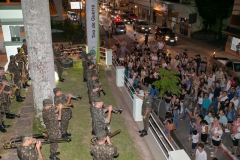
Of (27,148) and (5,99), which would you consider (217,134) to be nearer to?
(27,148)

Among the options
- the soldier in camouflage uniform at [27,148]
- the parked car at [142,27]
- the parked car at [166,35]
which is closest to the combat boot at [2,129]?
the soldier in camouflage uniform at [27,148]

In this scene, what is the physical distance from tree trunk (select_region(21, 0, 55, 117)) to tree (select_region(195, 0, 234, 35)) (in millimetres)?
26930

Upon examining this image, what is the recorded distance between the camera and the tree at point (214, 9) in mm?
29394

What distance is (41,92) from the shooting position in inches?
307

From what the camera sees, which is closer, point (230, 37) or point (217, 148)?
point (217, 148)

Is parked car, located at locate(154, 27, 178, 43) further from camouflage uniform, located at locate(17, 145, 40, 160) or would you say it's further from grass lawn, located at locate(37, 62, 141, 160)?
camouflage uniform, located at locate(17, 145, 40, 160)

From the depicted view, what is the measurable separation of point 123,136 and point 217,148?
3.50 metres

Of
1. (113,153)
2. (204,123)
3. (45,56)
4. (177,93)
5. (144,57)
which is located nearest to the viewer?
(113,153)

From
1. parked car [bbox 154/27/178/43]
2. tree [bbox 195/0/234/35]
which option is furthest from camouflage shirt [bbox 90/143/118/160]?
tree [bbox 195/0/234/35]

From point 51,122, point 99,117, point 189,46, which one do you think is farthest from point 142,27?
point 51,122

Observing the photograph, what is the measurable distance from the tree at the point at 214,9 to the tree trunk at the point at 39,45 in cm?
2693

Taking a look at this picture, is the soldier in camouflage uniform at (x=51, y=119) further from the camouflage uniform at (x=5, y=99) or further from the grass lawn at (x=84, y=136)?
the camouflage uniform at (x=5, y=99)

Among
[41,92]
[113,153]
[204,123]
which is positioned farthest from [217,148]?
[41,92]

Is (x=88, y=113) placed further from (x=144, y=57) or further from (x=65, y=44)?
(x=65, y=44)
